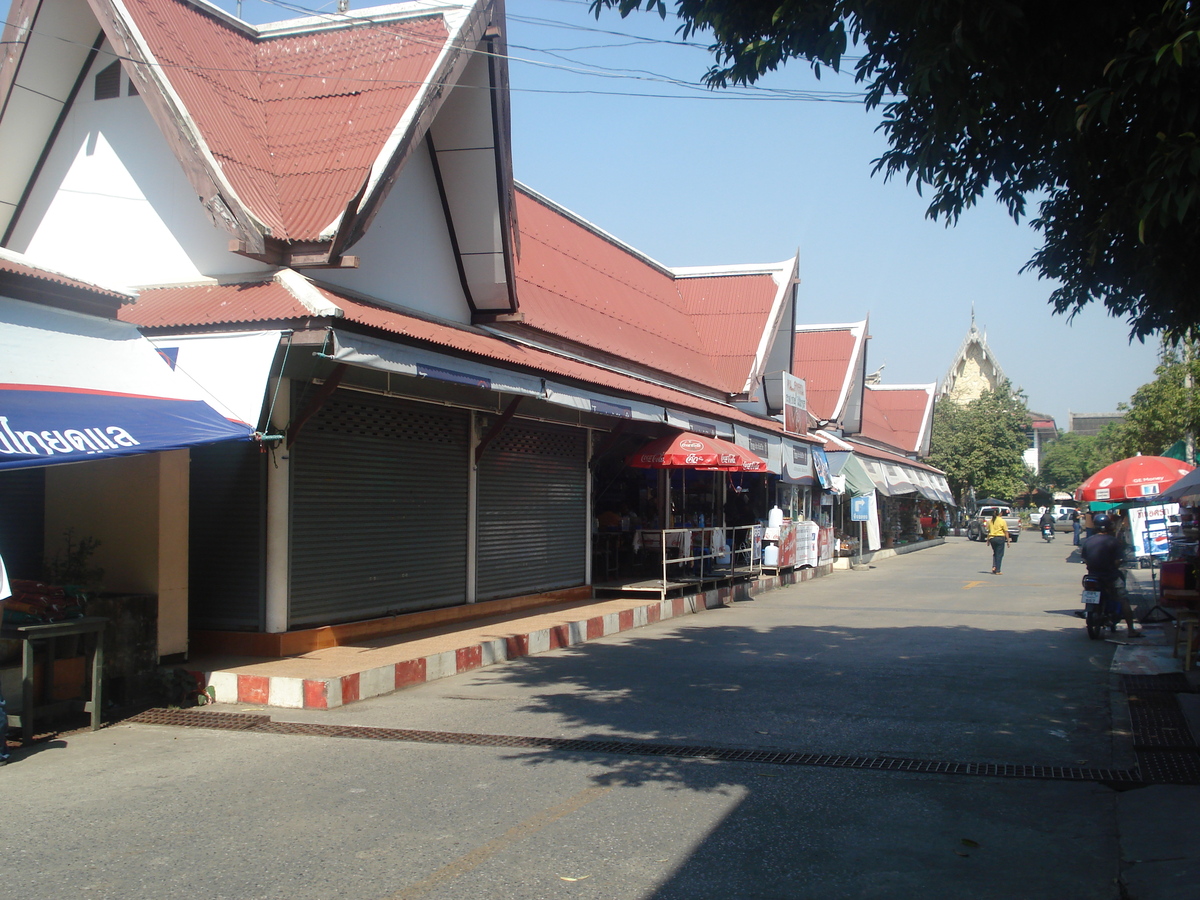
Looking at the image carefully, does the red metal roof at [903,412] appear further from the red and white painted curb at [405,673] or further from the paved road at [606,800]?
the paved road at [606,800]

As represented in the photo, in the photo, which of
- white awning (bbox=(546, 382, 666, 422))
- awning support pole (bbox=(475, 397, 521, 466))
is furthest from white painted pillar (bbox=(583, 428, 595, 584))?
awning support pole (bbox=(475, 397, 521, 466))

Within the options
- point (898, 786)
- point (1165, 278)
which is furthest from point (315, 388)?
point (1165, 278)

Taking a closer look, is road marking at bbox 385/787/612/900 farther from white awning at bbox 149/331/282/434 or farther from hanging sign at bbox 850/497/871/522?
hanging sign at bbox 850/497/871/522

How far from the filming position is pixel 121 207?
442 inches

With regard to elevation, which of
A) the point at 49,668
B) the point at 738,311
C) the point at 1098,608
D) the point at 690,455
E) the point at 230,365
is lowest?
the point at 1098,608

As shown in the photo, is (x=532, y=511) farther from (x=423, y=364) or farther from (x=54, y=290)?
(x=54, y=290)

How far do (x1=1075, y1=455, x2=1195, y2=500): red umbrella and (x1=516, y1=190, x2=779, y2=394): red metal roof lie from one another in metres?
8.12

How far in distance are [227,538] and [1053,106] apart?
8.56 meters

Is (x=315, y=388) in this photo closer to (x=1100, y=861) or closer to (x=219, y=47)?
(x=219, y=47)

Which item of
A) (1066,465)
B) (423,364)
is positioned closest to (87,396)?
(423,364)

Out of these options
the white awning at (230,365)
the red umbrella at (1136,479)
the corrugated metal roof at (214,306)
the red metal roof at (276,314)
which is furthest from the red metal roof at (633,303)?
the red umbrella at (1136,479)

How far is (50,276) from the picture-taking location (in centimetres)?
828

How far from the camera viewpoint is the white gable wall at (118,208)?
35.6 ft

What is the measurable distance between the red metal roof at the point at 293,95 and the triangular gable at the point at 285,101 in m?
0.02
